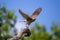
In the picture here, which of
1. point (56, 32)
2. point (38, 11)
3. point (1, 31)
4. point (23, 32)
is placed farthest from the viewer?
point (56, 32)

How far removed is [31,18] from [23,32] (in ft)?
0.44

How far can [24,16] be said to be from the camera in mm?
1545

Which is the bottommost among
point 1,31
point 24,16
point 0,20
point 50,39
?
point 24,16

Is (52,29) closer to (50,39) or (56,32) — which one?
(56,32)

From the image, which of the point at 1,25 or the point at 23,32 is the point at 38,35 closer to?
the point at 1,25

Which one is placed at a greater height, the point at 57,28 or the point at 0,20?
the point at 0,20

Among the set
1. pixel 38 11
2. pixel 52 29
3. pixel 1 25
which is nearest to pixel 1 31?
pixel 1 25

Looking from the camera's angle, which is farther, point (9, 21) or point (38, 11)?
point (9, 21)

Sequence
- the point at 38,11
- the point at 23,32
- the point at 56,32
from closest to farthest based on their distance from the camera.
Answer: the point at 23,32
the point at 38,11
the point at 56,32

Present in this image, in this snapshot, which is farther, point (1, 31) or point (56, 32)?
point (56, 32)

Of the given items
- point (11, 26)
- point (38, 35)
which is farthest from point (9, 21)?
point (38, 35)

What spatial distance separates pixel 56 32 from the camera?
46.1 ft

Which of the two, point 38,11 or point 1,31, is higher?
point 1,31

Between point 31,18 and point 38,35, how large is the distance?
1150 cm
